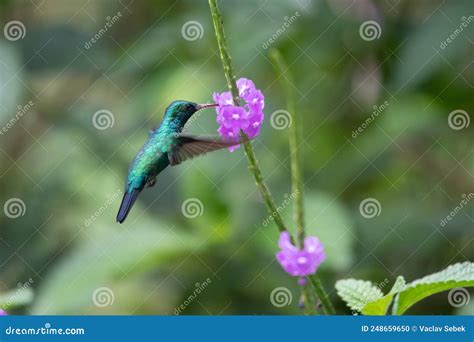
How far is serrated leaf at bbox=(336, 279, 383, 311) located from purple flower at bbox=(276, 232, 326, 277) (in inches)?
8.0

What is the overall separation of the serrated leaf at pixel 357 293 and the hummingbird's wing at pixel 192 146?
0.99 ft

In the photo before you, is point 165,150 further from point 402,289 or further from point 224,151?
point 224,151

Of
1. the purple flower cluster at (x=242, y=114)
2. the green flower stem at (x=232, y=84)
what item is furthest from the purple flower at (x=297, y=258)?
the purple flower cluster at (x=242, y=114)

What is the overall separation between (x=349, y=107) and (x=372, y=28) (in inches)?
9.4

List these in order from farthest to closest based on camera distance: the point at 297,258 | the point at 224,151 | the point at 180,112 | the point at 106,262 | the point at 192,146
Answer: the point at 224,151 → the point at 106,262 → the point at 180,112 → the point at 192,146 → the point at 297,258

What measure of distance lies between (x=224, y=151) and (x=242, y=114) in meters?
1.16

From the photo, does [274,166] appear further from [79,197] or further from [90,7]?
[90,7]

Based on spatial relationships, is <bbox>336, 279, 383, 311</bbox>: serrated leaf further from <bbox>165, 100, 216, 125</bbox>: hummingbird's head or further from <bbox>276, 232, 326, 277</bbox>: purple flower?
<bbox>165, 100, 216, 125</bbox>: hummingbird's head

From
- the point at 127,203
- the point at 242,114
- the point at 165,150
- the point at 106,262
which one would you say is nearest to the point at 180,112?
the point at 165,150

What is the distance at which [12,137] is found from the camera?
2490 millimetres

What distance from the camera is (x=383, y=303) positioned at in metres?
1.21

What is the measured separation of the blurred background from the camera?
2176 millimetres

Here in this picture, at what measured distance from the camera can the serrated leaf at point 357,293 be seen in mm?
1239

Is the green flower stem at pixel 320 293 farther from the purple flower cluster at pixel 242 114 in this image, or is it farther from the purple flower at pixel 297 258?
the purple flower cluster at pixel 242 114
